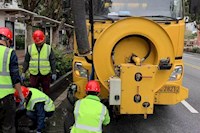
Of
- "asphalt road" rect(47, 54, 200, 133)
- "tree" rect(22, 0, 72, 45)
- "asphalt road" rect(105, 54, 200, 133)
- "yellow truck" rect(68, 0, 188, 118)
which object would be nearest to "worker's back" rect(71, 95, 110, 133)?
"yellow truck" rect(68, 0, 188, 118)

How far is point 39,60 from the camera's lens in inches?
269

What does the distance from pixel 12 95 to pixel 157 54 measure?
2407 mm

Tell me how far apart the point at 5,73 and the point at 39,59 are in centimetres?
239

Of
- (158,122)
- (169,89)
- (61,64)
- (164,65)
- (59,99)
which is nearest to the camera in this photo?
(164,65)

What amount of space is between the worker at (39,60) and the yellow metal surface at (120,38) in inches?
72.6

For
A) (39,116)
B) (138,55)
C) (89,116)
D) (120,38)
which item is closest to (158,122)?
(138,55)

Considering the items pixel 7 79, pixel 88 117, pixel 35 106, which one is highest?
pixel 7 79

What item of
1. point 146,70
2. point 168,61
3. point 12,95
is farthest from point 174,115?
point 12,95

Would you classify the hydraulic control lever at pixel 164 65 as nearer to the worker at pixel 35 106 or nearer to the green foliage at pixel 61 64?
the worker at pixel 35 106

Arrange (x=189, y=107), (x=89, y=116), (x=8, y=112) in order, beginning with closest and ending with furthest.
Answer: (x=89, y=116) < (x=8, y=112) < (x=189, y=107)

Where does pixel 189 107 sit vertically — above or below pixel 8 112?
below

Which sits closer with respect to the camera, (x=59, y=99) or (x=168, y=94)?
(x=168, y=94)

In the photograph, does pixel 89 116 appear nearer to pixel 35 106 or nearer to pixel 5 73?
pixel 5 73

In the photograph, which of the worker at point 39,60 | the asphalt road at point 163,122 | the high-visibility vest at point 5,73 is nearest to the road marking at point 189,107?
the asphalt road at point 163,122
